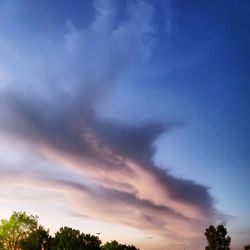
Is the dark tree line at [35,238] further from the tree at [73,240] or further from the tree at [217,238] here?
the tree at [217,238]

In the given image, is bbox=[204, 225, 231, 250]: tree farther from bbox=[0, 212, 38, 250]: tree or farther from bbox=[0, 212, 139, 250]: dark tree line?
bbox=[0, 212, 38, 250]: tree

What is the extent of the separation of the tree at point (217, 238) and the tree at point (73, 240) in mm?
54031

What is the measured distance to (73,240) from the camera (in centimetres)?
13700

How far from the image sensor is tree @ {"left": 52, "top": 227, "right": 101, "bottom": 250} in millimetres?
136625

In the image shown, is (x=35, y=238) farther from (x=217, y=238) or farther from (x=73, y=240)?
(x=217, y=238)

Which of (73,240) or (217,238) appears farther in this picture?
(217,238)

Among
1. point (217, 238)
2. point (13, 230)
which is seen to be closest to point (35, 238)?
point (13, 230)

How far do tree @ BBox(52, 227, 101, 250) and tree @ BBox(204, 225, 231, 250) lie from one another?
5403 cm

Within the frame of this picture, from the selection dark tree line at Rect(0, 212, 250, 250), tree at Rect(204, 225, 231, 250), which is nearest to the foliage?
dark tree line at Rect(0, 212, 250, 250)

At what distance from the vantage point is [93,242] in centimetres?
14450

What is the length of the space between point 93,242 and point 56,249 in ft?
51.5

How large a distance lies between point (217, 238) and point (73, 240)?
226 ft

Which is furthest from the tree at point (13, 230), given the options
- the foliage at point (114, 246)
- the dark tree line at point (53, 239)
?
the foliage at point (114, 246)

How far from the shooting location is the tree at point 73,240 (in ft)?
448
